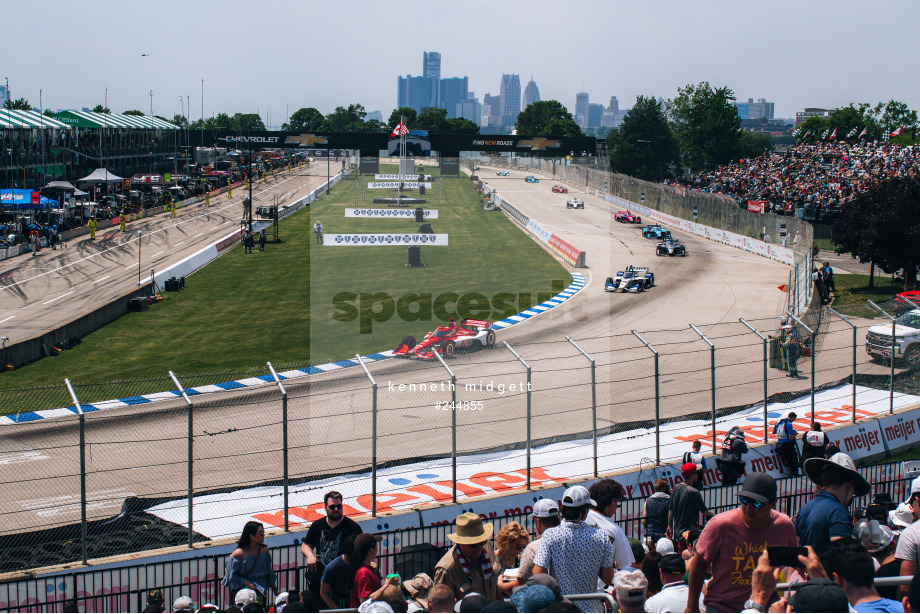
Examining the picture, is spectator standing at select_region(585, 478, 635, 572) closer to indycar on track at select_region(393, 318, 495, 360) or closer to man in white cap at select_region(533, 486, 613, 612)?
man in white cap at select_region(533, 486, 613, 612)

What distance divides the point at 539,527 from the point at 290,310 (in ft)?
79.7

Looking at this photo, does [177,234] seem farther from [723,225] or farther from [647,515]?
[647,515]

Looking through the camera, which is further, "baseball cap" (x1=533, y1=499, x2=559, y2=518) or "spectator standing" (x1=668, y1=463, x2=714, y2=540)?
"spectator standing" (x1=668, y1=463, x2=714, y2=540)

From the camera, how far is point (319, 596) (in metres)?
7.57

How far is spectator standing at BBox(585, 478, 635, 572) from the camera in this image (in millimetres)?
6750

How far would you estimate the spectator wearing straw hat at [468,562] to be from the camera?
6516 mm

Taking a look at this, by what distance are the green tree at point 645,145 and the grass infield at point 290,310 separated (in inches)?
2332

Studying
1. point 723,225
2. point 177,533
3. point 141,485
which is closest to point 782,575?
point 177,533

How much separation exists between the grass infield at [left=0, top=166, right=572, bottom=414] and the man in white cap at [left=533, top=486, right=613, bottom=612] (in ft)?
27.2

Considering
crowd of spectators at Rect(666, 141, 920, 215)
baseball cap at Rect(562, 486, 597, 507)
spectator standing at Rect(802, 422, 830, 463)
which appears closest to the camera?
baseball cap at Rect(562, 486, 597, 507)

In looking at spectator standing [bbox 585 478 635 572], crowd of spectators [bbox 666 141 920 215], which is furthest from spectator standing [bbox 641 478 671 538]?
crowd of spectators [bbox 666 141 920 215]

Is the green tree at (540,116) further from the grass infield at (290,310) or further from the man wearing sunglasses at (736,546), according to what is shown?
the man wearing sunglasses at (736,546)

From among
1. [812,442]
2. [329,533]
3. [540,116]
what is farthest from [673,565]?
[540,116]

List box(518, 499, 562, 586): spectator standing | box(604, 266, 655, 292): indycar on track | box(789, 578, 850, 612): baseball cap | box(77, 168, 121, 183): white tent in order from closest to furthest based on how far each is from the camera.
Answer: box(789, 578, 850, 612): baseball cap, box(518, 499, 562, 586): spectator standing, box(604, 266, 655, 292): indycar on track, box(77, 168, 121, 183): white tent
